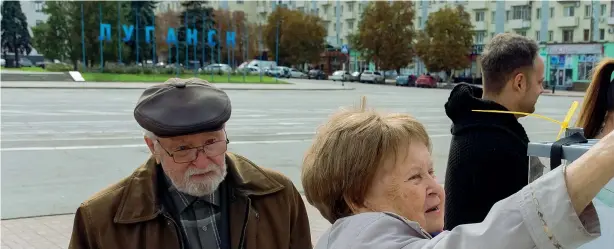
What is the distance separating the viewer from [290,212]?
2.84 meters

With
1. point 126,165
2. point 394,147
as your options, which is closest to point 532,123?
point 126,165

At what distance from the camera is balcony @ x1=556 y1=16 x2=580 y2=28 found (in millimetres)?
58312

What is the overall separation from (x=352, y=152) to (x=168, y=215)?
1171mm

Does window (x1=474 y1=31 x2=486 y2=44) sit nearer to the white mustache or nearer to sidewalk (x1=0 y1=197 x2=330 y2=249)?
sidewalk (x1=0 y1=197 x2=330 y2=249)

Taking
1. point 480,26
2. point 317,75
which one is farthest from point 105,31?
point 480,26

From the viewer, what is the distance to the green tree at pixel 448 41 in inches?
2331

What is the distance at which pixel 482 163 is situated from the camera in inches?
104

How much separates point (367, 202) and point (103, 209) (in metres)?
1.32

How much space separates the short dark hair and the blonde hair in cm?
133

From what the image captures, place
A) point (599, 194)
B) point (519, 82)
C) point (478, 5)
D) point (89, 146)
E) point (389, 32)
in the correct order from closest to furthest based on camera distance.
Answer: point (599, 194)
point (519, 82)
point (89, 146)
point (389, 32)
point (478, 5)

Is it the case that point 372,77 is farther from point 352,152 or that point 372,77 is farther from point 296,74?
point 352,152

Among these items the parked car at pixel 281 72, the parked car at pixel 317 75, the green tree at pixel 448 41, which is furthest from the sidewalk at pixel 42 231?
the parked car at pixel 317 75

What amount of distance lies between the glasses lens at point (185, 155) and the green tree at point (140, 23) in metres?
69.1

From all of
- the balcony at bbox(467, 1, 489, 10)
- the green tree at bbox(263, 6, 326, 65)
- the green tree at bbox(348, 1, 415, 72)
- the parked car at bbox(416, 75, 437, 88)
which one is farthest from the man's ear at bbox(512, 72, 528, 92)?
the green tree at bbox(263, 6, 326, 65)
